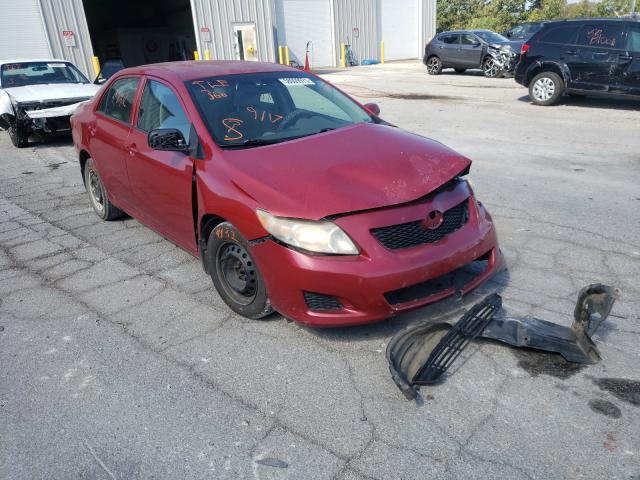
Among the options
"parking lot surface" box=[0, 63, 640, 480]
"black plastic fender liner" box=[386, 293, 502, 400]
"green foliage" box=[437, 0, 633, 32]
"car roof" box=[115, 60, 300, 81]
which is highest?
"green foliage" box=[437, 0, 633, 32]

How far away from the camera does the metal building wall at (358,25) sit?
2894cm

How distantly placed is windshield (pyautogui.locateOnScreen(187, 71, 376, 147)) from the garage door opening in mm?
29142

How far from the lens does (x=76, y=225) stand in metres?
5.45

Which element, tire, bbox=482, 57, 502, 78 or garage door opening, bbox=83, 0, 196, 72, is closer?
tire, bbox=482, 57, 502, 78

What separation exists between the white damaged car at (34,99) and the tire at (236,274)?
7.51 m

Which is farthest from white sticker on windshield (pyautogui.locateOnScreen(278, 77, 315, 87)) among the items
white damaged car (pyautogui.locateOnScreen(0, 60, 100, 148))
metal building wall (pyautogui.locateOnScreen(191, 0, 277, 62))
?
metal building wall (pyautogui.locateOnScreen(191, 0, 277, 62))

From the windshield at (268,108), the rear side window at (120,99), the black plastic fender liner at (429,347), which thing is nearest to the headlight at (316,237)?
the black plastic fender liner at (429,347)

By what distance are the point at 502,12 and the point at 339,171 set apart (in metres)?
42.3

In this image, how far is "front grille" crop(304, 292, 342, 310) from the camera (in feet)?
9.33

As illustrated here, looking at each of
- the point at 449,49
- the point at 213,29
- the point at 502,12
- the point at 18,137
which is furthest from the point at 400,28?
the point at 18,137

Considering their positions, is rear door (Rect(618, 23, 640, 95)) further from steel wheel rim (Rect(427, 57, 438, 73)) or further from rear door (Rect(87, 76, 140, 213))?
steel wheel rim (Rect(427, 57, 438, 73))

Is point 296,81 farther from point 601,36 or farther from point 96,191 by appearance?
point 601,36

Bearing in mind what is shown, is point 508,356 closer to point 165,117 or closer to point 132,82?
point 165,117

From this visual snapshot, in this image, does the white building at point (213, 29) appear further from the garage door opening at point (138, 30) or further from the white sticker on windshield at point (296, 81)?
the white sticker on windshield at point (296, 81)
